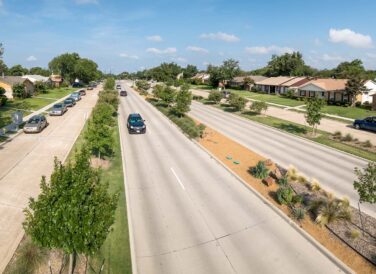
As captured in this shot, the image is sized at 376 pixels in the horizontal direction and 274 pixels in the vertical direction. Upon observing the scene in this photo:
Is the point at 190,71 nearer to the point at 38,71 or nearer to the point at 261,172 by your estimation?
the point at 38,71

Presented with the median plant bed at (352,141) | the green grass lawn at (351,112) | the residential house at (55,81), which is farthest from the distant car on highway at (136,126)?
the residential house at (55,81)

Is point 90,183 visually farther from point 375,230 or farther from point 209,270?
point 375,230

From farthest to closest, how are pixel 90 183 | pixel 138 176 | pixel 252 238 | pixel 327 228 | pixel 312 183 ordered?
pixel 138 176 < pixel 312 183 < pixel 327 228 < pixel 252 238 < pixel 90 183

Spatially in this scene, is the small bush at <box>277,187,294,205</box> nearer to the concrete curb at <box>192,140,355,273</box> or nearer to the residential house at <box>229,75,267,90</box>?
the concrete curb at <box>192,140,355,273</box>

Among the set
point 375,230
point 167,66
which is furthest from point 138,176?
point 167,66

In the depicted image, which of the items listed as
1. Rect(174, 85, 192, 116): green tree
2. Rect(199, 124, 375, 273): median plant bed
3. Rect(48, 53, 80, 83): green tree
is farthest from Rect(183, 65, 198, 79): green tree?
Rect(199, 124, 375, 273): median plant bed

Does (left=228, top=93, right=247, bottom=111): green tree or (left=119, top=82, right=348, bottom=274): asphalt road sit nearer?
(left=119, top=82, right=348, bottom=274): asphalt road

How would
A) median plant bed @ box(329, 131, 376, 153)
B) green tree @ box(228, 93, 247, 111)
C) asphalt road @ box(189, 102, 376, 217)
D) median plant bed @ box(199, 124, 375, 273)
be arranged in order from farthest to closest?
green tree @ box(228, 93, 247, 111) < median plant bed @ box(329, 131, 376, 153) < asphalt road @ box(189, 102, 376, 217) < median plant bed @ box(199, 124, 375, 273)

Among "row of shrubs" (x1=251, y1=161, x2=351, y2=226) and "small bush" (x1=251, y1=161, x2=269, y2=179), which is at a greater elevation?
"small bush" (x1=251, y1=161, x2=269, y2=179)
